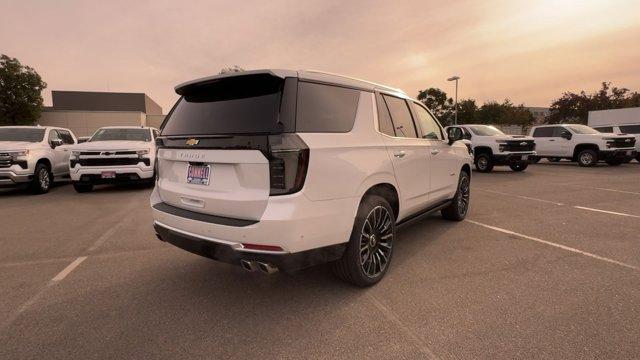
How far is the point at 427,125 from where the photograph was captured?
187 inches

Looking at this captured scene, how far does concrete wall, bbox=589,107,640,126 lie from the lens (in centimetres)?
3738

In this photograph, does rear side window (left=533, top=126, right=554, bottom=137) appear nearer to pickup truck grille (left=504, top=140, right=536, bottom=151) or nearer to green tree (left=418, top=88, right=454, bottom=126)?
pickup truck grille (left=504, top=140, right=536, bottom=151)

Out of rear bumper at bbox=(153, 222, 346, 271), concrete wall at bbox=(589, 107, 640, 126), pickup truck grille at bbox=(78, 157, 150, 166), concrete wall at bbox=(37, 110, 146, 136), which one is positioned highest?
concrete wall at bbox=(37, 110, 146, 136)

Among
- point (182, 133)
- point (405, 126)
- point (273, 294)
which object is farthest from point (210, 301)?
point (405, 126)

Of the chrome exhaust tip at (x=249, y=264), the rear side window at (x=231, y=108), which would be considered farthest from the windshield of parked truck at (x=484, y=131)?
the chrome exhaust tip at (x=249, y=264)

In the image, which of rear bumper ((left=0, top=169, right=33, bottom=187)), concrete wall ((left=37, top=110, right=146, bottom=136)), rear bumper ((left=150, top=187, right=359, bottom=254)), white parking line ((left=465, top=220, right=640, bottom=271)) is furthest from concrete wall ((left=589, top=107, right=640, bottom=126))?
concrete wall ((left=37, top=110, right=146, bottom=136))

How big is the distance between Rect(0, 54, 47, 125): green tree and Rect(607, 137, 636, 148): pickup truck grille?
204 ft

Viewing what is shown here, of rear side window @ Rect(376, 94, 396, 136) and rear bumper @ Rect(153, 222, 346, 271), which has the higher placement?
rear side window @ Rect(376, 94, 396, 136)

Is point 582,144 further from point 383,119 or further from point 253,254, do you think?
point 253,254

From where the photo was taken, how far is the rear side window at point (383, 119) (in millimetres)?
3505

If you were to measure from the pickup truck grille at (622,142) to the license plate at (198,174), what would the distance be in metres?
18.2

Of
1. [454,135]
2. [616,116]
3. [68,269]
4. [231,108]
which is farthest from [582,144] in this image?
[616,116]

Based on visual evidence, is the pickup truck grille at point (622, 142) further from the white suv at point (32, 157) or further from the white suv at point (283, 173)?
the white suv at point (32, 157)

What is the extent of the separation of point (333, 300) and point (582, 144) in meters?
17.6
